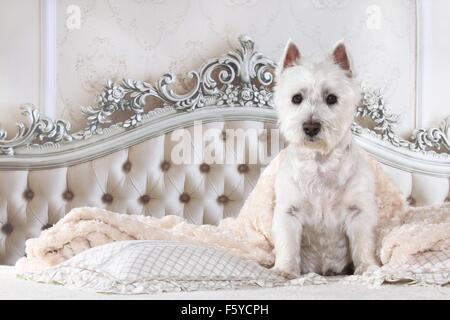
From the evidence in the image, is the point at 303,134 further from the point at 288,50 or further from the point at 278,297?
the point at 278,297

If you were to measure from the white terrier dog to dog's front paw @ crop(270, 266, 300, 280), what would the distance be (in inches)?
2.8

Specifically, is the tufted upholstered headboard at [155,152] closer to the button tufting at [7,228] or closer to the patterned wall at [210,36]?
the button tufting at [7,228]

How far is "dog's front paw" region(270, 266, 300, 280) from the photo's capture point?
2.12 meters

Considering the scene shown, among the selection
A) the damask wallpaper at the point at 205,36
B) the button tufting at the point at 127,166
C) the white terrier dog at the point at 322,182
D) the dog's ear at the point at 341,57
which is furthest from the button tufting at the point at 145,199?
the dog's ear at the point at 341,57

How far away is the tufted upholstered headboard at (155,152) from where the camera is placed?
2951 mm

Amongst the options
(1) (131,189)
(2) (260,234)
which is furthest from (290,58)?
(1) (131,189)

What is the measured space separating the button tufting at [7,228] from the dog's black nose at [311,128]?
4.61 feet

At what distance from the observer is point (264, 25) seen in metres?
3.28

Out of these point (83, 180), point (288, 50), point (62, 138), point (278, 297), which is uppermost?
point (288, 50)

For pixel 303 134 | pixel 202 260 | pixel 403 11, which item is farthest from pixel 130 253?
pixel 403 11

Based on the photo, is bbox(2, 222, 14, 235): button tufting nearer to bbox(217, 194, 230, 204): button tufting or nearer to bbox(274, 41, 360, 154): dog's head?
bbox(217, 194, 230, 204): button tufting

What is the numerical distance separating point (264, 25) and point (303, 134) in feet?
3.77

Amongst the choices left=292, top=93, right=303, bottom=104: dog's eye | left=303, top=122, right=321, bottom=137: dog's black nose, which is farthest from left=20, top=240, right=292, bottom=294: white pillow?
left=292, top=93, right=303, bottom=104: dog's eye

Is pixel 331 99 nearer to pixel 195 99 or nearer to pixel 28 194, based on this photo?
pixel 195 99
